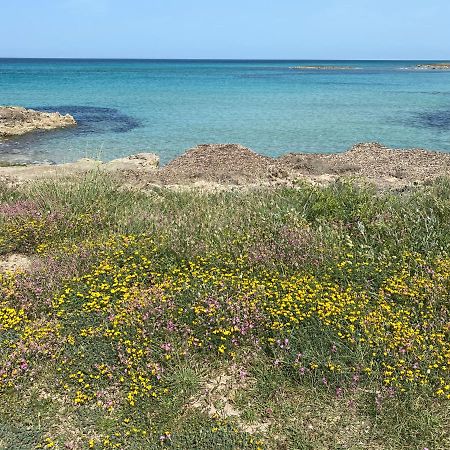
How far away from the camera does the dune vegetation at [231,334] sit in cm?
487

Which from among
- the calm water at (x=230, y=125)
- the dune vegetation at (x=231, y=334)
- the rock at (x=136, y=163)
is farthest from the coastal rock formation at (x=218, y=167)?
the dune vegetation at (x=231, y=334)

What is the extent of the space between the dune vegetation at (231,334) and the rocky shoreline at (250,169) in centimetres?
540

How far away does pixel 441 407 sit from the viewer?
16.1 ft

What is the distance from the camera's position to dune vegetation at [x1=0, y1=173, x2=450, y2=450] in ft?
16.0

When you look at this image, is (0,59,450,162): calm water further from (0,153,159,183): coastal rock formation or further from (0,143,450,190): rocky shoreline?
(0,143,450,190): rocky shoreline

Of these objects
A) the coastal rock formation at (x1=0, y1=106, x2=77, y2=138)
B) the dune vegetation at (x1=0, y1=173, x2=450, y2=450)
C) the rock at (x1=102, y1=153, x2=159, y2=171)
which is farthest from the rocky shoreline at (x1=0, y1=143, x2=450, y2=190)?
the coastal rock formation at (x1=0, y1=106, x2=77, y2=138)

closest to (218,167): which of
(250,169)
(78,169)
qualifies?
(250,169)

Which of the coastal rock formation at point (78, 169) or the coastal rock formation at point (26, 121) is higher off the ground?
the coastal rock formation at point (26, 121)

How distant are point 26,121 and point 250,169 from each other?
20.2 m

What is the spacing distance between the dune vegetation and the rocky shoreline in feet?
17.7

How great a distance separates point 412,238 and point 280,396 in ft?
13.1

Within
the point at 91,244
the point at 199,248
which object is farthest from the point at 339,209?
the point at 91,244

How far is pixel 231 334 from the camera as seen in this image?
593 centimetres

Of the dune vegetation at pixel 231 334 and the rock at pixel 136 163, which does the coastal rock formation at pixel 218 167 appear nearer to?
the rock at pixel 136 163
